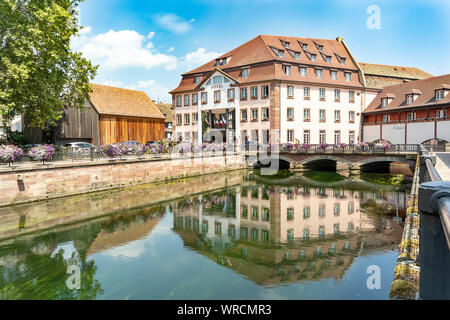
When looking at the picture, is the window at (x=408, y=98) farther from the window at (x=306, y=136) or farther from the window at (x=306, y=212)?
the window at (x=306, y=212)

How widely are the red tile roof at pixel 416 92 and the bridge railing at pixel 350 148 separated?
697 cm

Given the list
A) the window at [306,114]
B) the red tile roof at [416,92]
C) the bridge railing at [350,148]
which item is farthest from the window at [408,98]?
the window at [306,114]

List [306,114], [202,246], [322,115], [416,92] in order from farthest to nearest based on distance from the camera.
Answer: [322,115] → [306,114] → [416,92] → [202,246]

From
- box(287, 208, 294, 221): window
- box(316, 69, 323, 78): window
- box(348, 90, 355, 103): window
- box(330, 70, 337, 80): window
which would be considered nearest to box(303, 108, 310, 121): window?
box(316, 69, 323, 78): window

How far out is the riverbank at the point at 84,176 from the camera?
18875mm

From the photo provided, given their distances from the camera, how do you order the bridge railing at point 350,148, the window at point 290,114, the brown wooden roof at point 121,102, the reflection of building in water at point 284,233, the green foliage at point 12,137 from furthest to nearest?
1. the window at point 290,114
2. the brown wooden roof at point 121,102
3. the green foliage at point 12,137
4. the bridge railing at point 350,148
5. the reflection of building in water at point 284,233

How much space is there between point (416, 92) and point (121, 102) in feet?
120

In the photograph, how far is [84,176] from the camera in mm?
22781

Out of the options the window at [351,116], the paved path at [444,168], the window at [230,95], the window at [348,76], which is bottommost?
the paved path at [444,168]

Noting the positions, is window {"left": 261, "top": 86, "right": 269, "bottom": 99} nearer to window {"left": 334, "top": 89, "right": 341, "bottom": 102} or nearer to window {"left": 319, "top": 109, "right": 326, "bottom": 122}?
window {"left": 319, "top": 109, "right": 326, "bottom": 122}

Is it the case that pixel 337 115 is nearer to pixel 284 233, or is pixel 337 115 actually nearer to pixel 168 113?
pixel 284 233

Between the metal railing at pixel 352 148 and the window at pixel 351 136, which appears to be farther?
the window at pixel 351 136

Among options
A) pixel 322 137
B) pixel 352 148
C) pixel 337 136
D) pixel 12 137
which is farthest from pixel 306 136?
pixel 12 137

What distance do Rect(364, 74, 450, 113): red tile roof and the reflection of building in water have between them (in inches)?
902
